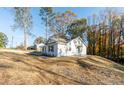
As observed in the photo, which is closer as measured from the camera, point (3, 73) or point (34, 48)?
point (3, 73)

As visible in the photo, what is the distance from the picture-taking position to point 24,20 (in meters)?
5.23

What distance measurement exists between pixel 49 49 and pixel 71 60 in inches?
20.2

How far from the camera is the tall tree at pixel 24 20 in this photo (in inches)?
200

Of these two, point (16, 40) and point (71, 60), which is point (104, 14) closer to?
point (71, 60)

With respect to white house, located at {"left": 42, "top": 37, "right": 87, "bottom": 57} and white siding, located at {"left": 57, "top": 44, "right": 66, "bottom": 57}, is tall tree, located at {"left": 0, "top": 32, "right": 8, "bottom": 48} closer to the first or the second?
white house, located at {"left": 42, "top": 37, "right": 87, "bottom": 57}

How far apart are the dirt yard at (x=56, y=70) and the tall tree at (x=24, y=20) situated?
0.40 m

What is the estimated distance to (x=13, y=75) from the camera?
15.7 ft


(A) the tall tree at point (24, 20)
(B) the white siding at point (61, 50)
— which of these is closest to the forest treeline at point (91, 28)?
(A) the tall tree at point (24, 20)

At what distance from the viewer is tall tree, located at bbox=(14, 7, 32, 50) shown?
200 inches

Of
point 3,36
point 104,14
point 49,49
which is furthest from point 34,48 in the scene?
point 104,14

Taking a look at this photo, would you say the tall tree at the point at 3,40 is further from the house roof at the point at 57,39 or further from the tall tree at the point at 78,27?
the tall tree at the point at 78,27

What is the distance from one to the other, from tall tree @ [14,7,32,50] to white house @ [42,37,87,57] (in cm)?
48

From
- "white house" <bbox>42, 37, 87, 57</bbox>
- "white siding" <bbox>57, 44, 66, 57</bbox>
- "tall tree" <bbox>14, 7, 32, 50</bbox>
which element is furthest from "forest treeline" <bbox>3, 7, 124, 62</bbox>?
"white siding" <bbox>57, 44, 66, 57</bbox>

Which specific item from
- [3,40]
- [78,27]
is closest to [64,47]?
[78,27]
